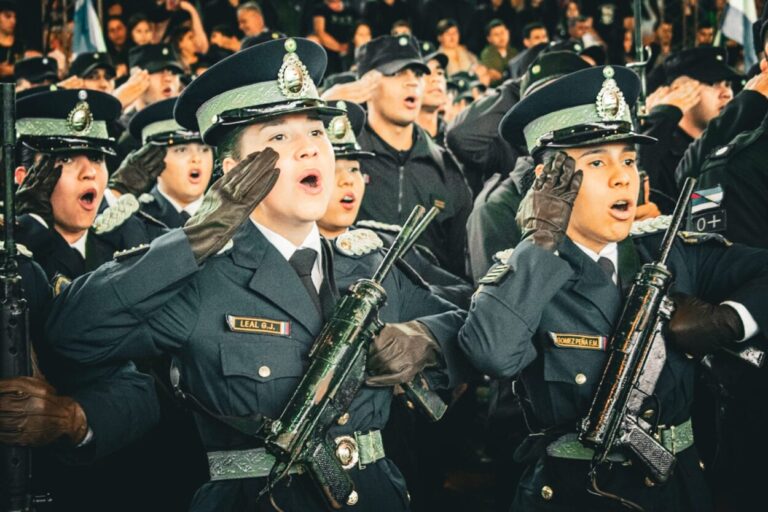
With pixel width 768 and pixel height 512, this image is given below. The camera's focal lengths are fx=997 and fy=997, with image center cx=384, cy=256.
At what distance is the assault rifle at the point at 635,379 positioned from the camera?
3377mm

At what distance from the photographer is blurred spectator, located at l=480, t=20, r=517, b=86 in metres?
14.4

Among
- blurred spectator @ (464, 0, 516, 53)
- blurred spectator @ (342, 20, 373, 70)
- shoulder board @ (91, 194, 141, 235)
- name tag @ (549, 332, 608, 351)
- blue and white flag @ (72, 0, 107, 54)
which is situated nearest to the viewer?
name tag @ (549, 332, 608, 351)

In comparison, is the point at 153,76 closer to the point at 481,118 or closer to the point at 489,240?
the point at 481,118

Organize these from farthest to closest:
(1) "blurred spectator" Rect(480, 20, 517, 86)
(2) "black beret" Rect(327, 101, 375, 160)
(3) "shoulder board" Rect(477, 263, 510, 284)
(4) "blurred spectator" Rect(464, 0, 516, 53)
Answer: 1. (4) "blurred spectator" Rect(464, 0, 516, 53)
2. (1) "blurred spectator" Rect(480, 20, 517, 86)
3. (2) "black beret" Rect(327, 101, 375, 160)
4. (3) "shoulder board" Rect(477, 263, 510, 284)

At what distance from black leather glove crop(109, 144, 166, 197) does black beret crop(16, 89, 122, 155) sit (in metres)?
1.49

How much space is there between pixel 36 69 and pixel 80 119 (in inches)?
199

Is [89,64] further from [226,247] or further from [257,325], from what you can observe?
[257,325]

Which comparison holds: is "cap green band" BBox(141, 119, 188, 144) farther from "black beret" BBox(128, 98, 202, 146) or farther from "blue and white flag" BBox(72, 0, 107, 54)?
"blue and white flag" BBox(72, 0, 107, 54)

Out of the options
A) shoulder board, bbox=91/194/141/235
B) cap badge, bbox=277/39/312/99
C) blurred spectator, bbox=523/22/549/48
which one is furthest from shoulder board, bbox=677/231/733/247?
blurred spectator, bbox=523/22/549/48

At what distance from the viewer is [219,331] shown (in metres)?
3.16

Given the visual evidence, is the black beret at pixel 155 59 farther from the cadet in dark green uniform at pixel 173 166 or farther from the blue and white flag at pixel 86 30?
the cadet in dark green uniform at pixel 173 166

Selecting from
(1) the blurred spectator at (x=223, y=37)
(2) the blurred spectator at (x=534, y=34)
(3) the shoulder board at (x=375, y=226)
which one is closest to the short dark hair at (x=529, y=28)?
(2) the blurred spectator at (x=534, y=34)

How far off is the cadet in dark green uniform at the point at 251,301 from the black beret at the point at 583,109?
34.3 inches

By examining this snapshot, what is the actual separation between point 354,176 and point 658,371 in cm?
218
